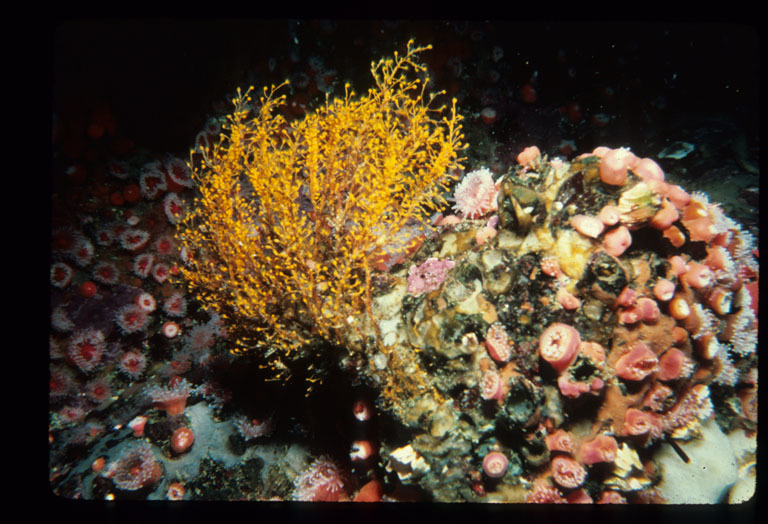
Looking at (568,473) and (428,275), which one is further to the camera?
(428,275)

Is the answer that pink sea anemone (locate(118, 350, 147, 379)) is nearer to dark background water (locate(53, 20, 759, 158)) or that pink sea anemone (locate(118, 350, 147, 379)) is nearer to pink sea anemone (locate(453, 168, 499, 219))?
dark background water (locate(53, 20, 759, 158))

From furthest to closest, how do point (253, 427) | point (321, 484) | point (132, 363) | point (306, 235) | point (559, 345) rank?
A: point (132, 363) < point (253, 427) < point (321, 484) < point (306, 235) < point (559, 345)

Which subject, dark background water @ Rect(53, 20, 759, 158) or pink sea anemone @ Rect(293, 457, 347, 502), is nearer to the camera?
pink sea anemone @ Rect(293, 457, 347, 502)

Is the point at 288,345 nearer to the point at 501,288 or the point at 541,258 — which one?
the point at 501,288

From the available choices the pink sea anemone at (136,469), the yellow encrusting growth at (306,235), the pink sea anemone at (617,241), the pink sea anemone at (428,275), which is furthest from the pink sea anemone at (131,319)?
the pink sea anemone at (617,241)

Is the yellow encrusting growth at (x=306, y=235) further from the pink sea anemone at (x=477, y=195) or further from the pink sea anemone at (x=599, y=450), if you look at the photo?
the pink sea anemone at (x=599, y=450)

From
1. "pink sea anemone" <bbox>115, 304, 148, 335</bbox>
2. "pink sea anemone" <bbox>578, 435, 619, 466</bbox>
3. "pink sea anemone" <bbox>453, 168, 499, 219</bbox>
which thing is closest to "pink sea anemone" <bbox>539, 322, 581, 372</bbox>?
"pink sea anemone" <bbox>578, 435, 619, 466</bbox>

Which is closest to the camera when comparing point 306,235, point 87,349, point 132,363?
point 306,235

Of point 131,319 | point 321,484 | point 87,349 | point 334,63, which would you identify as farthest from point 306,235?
point 87,349

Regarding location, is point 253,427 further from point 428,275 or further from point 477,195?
point 477,195

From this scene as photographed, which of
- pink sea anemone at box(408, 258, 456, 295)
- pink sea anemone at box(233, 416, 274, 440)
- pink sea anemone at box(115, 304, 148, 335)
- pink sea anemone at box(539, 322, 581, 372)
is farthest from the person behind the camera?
pink sea anemone at box(115, 304, 148, 335)

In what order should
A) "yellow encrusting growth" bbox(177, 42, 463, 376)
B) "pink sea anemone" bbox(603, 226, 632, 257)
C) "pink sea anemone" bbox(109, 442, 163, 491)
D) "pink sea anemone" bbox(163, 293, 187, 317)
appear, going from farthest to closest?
"pink sea anemone" bbox(163, 293, 187, 317), "pink sea anemone" bbox(109, 442, 163, 491), "yellow encrusting growth" bbox(177, 42, 463, 376), "pink sea anemone" bbox(603, 226, 632, 257)

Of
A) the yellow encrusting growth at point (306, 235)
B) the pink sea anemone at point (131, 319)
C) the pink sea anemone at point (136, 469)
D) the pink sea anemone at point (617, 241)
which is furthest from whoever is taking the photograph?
the pink sea anemone at point (131, 319)

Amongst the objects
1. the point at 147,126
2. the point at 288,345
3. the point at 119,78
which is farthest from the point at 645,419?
the point at 119,78
